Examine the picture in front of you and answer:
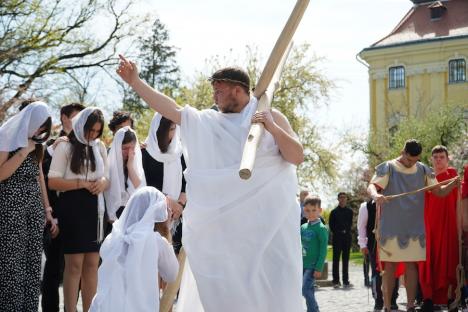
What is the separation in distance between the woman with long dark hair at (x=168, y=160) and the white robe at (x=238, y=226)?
110 inches

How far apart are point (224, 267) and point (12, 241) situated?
9.00 feet

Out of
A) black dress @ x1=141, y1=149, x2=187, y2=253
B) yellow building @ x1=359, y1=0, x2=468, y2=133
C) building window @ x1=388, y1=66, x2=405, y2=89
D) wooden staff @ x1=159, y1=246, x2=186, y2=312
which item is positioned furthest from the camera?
building window @ x1=388, y1=66, x2=405, y2=89

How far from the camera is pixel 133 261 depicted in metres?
7.49

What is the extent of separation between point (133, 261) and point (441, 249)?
6638 millimetres

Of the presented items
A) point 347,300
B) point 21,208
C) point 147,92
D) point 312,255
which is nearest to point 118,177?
Result: point 21,208

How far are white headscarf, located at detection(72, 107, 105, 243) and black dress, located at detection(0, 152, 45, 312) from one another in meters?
0.67

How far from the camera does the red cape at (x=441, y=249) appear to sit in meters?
12.9

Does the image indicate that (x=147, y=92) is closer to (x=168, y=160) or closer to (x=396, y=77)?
(x=168, y=160)

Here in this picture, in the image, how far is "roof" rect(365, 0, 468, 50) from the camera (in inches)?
2465

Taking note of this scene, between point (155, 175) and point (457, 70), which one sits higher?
point (457, 70)

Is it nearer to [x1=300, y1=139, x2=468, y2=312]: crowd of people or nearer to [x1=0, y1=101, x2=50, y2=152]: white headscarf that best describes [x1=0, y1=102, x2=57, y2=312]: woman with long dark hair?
[x1=0, y1=101, x2=50, y2=152]: white headscarf

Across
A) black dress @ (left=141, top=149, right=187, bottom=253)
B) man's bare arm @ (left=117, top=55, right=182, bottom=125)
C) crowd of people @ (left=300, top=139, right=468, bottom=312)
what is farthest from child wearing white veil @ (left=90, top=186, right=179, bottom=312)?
crowd of people @ (left=300, top=139, right=468, bottom=312)

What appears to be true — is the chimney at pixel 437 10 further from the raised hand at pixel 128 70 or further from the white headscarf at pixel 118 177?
the raised hand at pixel 128 70

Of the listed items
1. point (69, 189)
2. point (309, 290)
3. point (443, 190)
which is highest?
point (443, 190)
